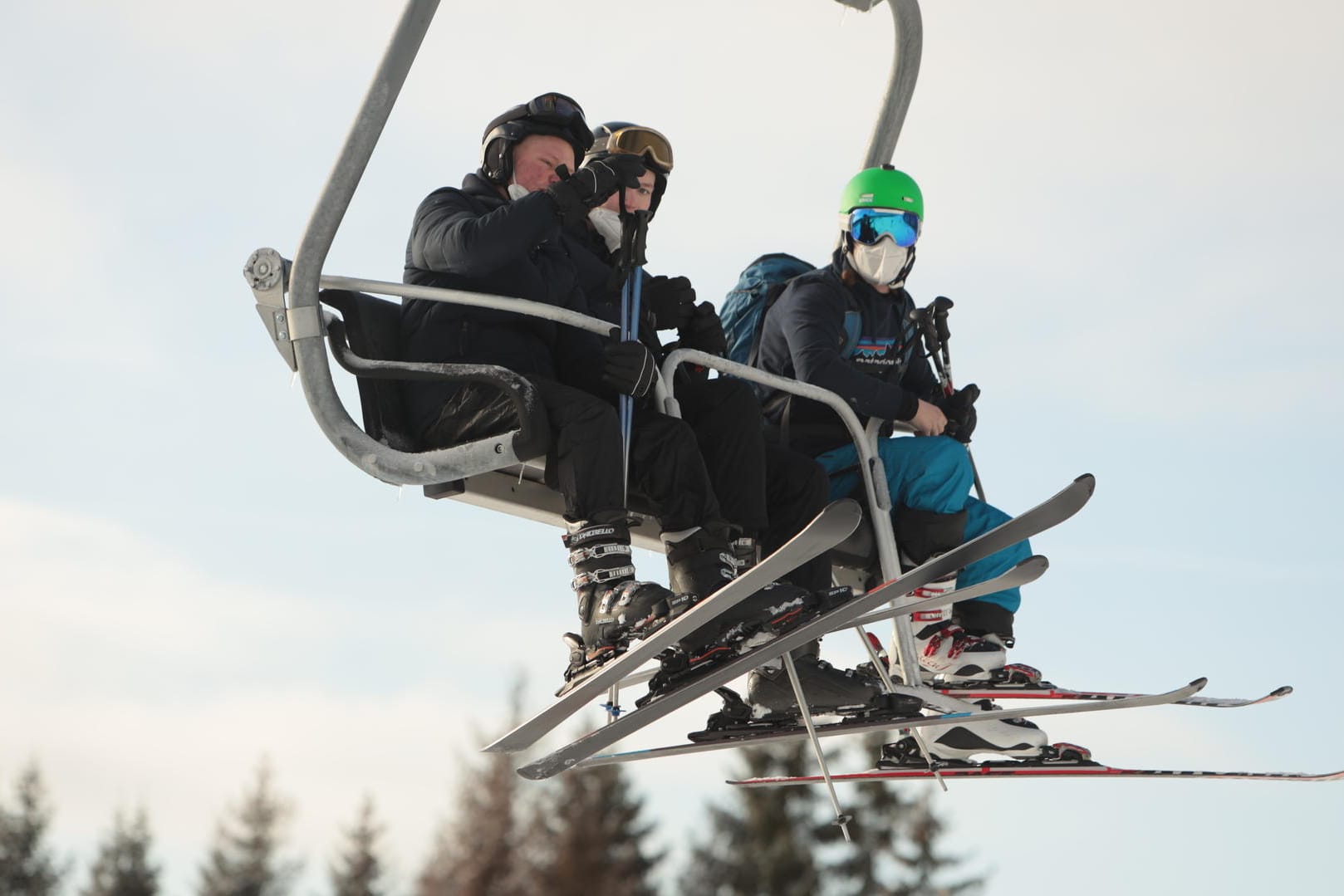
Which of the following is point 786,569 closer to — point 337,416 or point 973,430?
point 337,416

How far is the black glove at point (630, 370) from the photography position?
487 cm

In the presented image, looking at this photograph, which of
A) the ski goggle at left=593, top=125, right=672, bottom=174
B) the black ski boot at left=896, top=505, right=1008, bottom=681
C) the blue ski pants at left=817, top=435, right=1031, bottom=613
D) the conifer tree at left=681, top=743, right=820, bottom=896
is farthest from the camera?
the conifer tree at left=681, top=743, right=820, bottom=896

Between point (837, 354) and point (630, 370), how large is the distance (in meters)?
1.19

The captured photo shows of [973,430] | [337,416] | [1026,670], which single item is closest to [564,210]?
[337,416]

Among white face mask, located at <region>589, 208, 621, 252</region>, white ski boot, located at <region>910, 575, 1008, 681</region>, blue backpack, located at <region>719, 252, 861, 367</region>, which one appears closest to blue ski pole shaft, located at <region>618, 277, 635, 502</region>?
white face mask, located at <region>589, 208, 621, 252</region>

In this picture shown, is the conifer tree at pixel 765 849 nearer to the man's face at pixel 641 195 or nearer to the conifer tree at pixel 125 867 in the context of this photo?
the conifer tree at pixel 125 867

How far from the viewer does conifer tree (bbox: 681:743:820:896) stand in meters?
34.6

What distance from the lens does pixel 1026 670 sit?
615 cm

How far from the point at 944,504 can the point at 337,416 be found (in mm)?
2249

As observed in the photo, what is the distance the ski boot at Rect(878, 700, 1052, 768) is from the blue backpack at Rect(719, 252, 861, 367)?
153 cm

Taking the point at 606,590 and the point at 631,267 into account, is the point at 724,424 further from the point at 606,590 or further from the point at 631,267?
the point at 606,590

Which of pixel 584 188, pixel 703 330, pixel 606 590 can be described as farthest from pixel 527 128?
pixel 606 590

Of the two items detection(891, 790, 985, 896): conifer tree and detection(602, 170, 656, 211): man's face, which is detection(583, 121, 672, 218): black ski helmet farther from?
detection(891, 790, 985, 896): conifer tree

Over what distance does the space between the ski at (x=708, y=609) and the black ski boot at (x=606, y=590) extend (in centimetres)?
7
